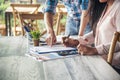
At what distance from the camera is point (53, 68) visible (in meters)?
1.32

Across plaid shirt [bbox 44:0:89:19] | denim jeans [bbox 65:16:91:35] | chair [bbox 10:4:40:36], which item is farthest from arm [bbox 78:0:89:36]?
chair [bbox 10:4:40:36]

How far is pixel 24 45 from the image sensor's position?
1751 millimetres

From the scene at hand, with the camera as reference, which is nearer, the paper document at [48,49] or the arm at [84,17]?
the paper document at [48,49]

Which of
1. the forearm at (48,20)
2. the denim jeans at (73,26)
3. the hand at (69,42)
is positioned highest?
the forearm at (48,20)

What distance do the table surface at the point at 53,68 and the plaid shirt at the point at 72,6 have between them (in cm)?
66

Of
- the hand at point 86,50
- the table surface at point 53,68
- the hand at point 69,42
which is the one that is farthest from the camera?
the hand at point 69,42

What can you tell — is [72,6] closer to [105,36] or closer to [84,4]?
[84,4]

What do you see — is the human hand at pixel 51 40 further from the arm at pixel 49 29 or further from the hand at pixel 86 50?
the hand at pixel 86 50

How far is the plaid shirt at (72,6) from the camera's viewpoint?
2.15m

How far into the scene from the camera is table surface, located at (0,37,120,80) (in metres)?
1.20

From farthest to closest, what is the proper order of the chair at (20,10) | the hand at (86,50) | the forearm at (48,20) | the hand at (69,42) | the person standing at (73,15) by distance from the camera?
the chair at (20,10)
the person standing at (73,15)
the forearm at (48,20)
the hand at (69,42)
the hand at (86,50)

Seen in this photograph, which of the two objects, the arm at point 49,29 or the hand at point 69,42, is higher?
the arm at point 49,29

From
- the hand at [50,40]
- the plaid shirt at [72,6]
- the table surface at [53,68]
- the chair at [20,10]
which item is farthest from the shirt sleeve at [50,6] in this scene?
the chair at [20,10]

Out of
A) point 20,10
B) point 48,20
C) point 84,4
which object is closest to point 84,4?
point 84,4
